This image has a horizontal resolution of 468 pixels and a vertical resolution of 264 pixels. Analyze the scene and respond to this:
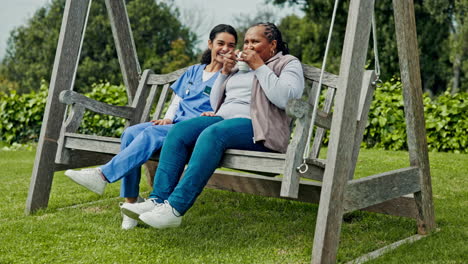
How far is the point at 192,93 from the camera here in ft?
11.6

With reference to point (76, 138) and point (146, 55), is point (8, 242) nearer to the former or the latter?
point (76, 138)

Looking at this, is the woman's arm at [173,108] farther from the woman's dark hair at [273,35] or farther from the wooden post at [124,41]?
the woman's dark hair at [273,35]

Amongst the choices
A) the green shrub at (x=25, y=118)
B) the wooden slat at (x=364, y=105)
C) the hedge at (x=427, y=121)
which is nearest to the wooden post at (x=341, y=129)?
the wooden slat at (x=364, y=105)

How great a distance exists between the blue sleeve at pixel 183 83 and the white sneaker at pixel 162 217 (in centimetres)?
114

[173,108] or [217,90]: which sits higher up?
[217,90]

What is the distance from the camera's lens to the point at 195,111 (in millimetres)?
3445

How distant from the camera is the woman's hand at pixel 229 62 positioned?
3164mm

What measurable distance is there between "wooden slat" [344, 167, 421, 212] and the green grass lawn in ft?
0.89

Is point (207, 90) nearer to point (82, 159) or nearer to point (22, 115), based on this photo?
point (82, 159)

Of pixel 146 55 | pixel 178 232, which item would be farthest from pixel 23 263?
pixel 146 55

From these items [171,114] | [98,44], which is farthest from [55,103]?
[98,44]

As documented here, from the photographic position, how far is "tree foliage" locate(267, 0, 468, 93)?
15773 mm

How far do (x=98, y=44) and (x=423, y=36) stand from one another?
15268mm

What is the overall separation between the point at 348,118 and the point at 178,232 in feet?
4.06
